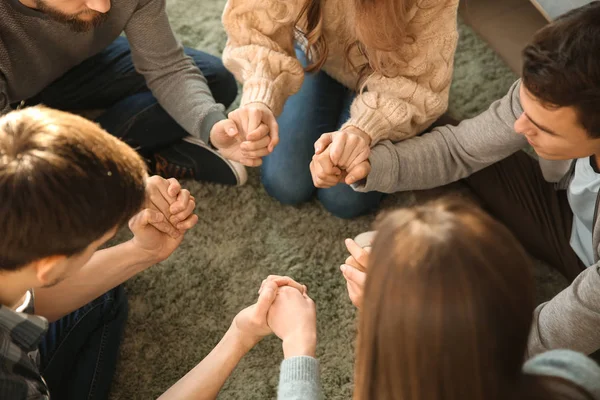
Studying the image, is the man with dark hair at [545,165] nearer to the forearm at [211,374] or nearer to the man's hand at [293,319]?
the man's hand at [293,319]

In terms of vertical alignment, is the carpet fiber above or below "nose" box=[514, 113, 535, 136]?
below

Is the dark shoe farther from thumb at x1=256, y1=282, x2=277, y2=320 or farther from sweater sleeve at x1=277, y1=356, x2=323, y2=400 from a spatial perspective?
sweater sleeve at x1=277, y1=356, x2=323, y2=400

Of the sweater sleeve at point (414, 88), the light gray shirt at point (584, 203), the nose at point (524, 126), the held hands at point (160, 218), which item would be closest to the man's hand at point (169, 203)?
the held hands at point (160, 218)

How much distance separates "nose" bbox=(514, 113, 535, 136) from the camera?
108cm

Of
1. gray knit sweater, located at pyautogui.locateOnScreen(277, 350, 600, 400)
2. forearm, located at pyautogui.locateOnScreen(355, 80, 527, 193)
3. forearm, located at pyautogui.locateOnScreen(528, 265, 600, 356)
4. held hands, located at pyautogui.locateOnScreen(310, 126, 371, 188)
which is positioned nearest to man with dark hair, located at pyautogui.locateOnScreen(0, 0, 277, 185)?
held hands, located at pyautogui.locateOnScreen(310, 126, 371, 188)

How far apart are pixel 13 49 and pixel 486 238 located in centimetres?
93

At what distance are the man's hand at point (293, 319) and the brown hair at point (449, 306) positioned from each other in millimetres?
328

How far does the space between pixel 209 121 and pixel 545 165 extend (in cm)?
66

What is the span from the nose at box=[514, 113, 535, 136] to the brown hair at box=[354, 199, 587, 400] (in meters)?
0.49

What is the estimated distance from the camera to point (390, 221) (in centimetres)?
66

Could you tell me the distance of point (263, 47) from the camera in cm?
124

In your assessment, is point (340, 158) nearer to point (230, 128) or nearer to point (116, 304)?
point (230, 128)

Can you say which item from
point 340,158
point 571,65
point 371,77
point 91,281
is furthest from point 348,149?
point 91,281

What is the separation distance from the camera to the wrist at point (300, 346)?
0.96 metres
